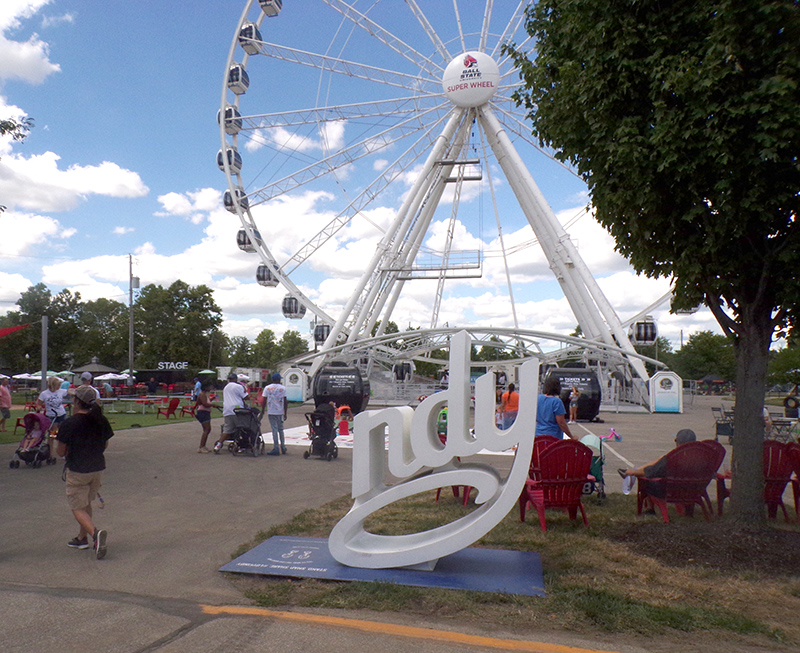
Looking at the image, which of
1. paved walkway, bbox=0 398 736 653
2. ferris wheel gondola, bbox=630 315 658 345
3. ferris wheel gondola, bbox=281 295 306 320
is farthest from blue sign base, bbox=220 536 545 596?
ferris wheel gondola, bbox=630 315 658 345

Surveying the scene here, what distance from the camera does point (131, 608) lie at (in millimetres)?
4352

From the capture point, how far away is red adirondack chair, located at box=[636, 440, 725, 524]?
6402 mm

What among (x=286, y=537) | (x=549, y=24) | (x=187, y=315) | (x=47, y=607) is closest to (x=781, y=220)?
(x=549, y=24)

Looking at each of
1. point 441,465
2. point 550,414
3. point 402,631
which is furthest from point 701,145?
point 402,631

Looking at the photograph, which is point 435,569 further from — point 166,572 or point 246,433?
point 246,433

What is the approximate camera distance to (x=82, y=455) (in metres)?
5.69

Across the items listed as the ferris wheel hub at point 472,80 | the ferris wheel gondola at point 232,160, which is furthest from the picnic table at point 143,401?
the ferris wheel hub at point 472,80

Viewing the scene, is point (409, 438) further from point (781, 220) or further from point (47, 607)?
point (781, 220)

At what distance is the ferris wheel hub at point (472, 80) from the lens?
26.6 m

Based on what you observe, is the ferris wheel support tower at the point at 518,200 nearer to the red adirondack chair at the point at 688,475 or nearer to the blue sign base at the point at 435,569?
the red adirondack chair at the point at 688,475

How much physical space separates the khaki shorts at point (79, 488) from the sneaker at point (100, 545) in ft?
1.27

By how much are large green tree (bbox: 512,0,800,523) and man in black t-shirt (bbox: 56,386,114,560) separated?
535 centimetres

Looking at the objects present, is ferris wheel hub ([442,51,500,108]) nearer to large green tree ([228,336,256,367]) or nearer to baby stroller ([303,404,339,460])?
baby stroller ([303,404,339,460])

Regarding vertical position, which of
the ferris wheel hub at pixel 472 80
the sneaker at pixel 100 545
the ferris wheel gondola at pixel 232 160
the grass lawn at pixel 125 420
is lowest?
the grass lawn at pixel 125 420
